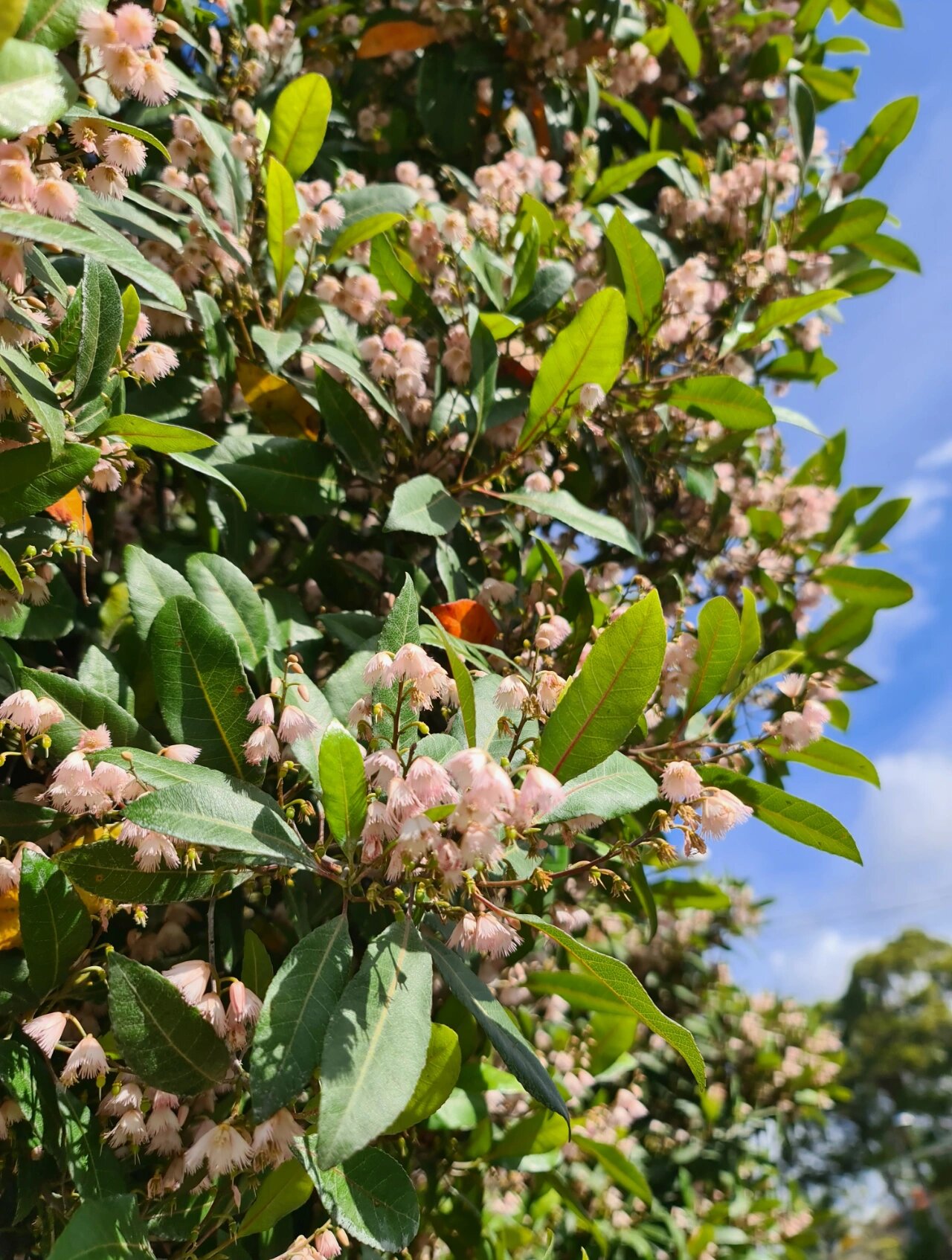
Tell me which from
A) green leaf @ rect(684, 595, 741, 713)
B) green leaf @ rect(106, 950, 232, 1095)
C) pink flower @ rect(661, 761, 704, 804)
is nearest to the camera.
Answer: green leaf @ rect(106, 950, 232, 1095)

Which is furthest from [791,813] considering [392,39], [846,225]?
[392,39]

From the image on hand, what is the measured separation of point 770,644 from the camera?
8.28 feet

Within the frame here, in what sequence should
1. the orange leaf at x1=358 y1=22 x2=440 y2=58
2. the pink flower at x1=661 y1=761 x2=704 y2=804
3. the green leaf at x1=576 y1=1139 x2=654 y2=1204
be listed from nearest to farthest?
1. the pink flower at x1=661 y1=761 x2=704 y2=804
2. the green leaf at x1=576 y1=1139 x2=654 y2=1204
3. the orange leaf at x1=358 y1=22 x2=440 y2=58

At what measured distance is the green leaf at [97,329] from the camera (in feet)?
4.13

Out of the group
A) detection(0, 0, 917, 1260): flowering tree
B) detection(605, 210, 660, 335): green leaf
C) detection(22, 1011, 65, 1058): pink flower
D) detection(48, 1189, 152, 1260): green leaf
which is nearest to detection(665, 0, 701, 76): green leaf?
detection(0, 0, 917, 1260): flowering tree

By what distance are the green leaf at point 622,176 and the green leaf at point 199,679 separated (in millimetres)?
1858

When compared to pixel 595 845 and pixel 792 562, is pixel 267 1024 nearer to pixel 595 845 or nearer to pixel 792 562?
pixel 595 845

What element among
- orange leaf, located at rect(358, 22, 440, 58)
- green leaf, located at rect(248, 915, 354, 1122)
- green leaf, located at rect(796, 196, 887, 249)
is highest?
green leaf, located at rect(796, 196, 887, 249)

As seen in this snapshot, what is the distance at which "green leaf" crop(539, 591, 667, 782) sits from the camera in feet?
4.04

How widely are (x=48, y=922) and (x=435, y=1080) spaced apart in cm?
53

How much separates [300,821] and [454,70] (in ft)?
7.75

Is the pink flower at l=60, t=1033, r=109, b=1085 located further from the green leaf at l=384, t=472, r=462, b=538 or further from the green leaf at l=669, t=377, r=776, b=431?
the green leaf at l=669, t=377, r=776, b=431

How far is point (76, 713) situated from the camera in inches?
50.6

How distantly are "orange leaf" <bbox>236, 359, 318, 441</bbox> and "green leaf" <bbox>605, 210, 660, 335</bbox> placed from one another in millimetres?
709
